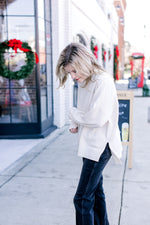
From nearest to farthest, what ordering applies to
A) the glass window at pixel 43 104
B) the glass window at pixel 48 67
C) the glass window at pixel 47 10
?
1. the glass window at pixel 43 104
2. the glass window at pixel 47 10
3. the glass window at pixel 48 67

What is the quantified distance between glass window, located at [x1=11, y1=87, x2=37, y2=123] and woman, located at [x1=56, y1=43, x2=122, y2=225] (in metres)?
5.07

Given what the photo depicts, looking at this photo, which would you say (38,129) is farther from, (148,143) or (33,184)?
(33,184)

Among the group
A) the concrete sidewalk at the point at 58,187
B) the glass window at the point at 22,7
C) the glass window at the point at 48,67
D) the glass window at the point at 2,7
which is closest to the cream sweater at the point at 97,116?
the concrete sidewalk at the point at 58,187

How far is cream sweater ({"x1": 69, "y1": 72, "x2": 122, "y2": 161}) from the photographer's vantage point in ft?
7.70

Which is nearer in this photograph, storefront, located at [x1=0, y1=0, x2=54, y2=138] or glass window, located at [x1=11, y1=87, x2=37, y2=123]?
storefront, located at [x1=0, y1=0, x2=54, y2=138]

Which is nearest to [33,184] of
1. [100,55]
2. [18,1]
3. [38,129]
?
[38,129]

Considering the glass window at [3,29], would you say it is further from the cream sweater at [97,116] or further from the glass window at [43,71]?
the cream sweater at [97,116]

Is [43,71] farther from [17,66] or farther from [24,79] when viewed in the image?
[17,66]

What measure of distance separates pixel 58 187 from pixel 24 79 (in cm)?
382

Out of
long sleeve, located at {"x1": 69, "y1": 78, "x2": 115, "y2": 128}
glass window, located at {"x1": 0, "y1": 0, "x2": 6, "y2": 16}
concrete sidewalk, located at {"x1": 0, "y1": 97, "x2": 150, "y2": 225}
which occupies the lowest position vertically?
concrete sidewalk, located at {"x1": 0, "y1": 97, "x2": 150, "y2": 225}

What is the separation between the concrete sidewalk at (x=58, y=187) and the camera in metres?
3.49

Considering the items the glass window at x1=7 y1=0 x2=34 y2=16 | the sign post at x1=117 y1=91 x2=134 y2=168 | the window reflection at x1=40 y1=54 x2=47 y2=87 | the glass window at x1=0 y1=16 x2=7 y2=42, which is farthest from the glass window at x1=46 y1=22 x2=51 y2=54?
the sign post at x1=117 y1=91 x2=134 y2=168

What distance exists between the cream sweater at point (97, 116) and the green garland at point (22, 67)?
483cm

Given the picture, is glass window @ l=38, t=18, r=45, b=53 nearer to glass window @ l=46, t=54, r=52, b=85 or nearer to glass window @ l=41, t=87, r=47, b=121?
glass window @ l=46, t=54, r=52, b=85
